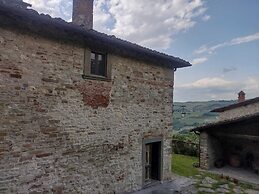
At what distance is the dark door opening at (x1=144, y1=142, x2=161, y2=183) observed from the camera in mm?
10234

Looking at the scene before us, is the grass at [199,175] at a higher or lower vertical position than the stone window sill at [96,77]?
lower

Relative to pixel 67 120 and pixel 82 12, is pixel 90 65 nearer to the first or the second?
pixel 67 120

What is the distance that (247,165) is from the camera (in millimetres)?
14961

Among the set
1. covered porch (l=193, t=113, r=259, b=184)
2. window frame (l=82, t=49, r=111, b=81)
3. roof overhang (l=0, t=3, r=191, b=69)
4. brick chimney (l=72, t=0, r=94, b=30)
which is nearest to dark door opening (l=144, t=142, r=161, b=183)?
roof overhang (l=0, t=3, r=191, b=69)

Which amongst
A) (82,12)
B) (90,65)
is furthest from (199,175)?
(82,12)

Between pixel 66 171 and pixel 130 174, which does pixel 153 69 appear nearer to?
pixel 130 174

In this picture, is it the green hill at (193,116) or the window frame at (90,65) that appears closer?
the window frame at (90,65)

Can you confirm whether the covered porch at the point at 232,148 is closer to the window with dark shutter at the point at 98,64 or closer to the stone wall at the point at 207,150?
the stone wall at the point at 207,150

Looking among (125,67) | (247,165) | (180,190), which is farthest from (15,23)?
(247,165)

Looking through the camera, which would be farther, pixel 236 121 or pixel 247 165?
pixel 247 165

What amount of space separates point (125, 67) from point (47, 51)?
2.95m

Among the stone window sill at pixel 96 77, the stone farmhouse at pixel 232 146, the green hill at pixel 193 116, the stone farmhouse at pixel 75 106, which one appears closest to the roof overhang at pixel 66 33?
the stone farmhouse at pixel 75 106

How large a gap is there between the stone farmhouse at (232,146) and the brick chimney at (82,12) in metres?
8.85

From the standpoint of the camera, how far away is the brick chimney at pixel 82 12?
9344 millimetres
